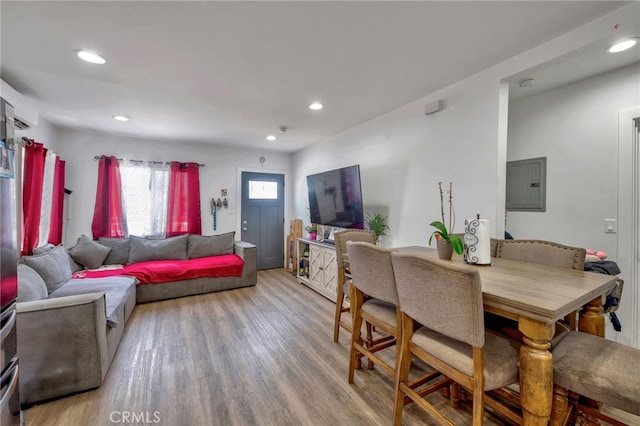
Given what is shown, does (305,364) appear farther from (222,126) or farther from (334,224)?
(222,126)

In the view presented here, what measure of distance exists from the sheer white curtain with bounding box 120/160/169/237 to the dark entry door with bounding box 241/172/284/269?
1.36m

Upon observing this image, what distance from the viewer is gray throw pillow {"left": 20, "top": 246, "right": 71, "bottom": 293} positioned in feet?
7.87

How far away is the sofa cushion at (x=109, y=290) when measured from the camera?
2236mm

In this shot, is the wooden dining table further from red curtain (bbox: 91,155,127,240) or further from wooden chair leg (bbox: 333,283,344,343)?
red curtain (bbox: 91,155,127,240)

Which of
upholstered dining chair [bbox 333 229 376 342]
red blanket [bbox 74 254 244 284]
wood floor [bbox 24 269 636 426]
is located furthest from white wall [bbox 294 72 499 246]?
red blanket [bbox 74 254 244 284]

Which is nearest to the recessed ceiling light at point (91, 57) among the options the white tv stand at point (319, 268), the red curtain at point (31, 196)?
the red curtain at point (31, 196)

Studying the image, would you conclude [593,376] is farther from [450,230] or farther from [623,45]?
[623,45]

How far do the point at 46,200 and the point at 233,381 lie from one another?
3204 mm

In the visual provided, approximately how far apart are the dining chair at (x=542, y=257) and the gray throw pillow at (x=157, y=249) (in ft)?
13.6

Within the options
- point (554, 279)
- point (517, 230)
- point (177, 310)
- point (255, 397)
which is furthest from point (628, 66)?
point (177, 310)

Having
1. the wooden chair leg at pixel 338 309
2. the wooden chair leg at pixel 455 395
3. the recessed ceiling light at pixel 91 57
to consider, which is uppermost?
the recessed ceiling light at pixel 91 57

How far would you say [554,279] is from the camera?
132 centimetres

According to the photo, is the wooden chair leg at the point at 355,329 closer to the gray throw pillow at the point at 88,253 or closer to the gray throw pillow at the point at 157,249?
the gray throw pillow at the point at 157,249

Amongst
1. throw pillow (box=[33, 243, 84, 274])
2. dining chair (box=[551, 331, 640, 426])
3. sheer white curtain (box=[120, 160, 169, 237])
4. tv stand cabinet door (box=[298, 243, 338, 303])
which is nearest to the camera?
dining chair (box=[551, 331, 640, 426])
